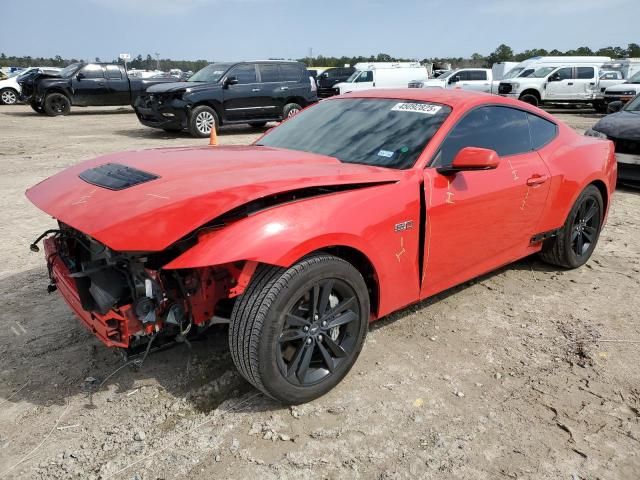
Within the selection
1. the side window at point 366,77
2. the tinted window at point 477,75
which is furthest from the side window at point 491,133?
the tinted window at point 477,75

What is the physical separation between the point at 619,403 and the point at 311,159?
2211 mm

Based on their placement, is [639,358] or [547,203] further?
[547,203]

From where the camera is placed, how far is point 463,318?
3.69 meters

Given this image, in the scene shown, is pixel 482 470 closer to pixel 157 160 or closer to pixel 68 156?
pixel 157 160

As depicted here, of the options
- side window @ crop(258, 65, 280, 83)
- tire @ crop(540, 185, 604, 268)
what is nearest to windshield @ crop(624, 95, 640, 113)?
tire @ crop(540, 185, 604, 268)

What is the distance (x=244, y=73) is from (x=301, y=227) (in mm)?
11948

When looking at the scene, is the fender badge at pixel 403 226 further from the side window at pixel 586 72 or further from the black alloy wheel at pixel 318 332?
the side window at pixel 586 72

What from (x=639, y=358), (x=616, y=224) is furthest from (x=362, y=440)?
(x=616, y=224)

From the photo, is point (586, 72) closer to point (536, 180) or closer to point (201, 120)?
point (201, 120)

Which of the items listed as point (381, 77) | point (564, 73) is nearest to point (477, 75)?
point (564, 73)

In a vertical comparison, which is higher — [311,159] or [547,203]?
[311,159]

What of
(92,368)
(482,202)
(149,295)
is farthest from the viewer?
(482,202)

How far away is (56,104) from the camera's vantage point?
Answer: 1786 cm

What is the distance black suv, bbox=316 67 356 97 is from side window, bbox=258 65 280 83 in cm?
1052
